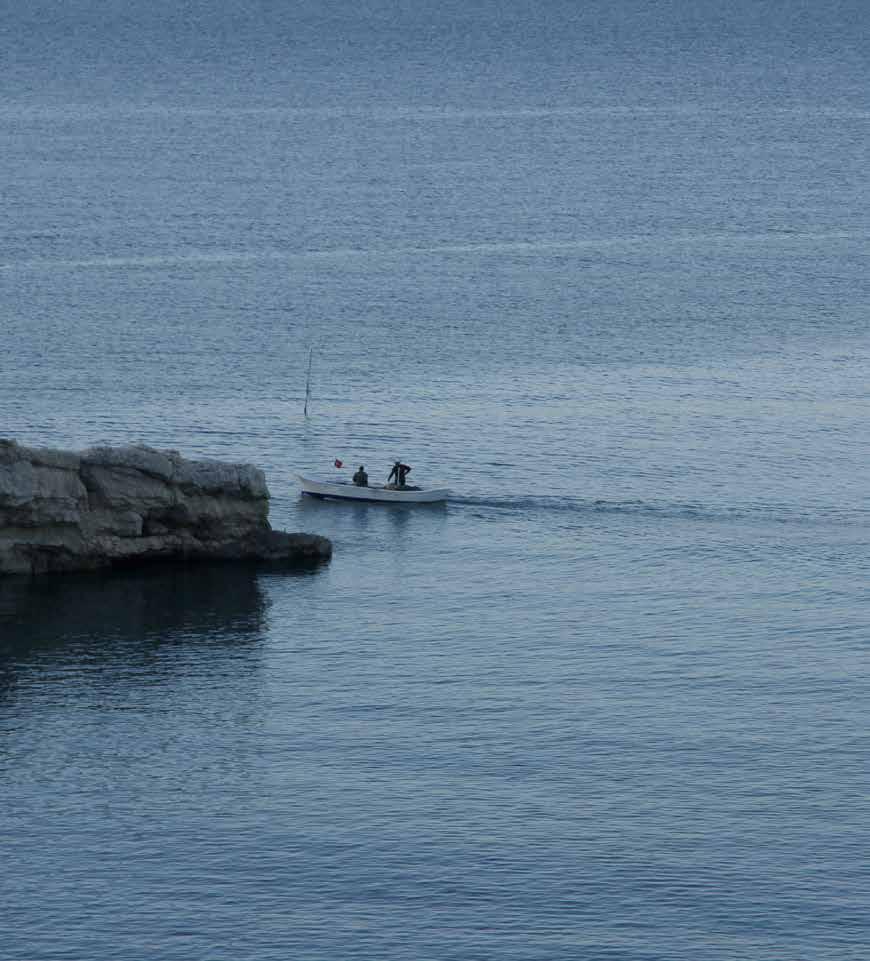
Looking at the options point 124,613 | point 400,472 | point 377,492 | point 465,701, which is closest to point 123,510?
point 124,613

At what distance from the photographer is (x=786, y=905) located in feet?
282

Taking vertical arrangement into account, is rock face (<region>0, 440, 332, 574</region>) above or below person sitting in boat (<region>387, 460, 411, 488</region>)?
below

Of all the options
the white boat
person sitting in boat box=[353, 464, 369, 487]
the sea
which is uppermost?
person sitting in boat box=[353, 464, 369, 487]

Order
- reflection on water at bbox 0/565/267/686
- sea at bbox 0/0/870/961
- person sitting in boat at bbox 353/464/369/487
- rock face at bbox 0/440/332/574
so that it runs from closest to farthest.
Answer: sea at bbox 0/0/870/961 → reflection on water at bbox 0/565/267/686 → rock face at bbox 0/440/332/574 → person sitting in boat at bbox 353/464/369/487

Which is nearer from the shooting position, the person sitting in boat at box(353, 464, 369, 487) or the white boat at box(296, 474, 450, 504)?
the white boat at box(296, 474, 450, 504)

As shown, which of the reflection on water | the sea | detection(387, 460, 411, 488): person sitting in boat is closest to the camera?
the sea

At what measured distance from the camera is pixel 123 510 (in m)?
123

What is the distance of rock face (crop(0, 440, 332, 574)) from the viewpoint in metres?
120

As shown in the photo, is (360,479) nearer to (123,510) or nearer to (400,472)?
(400,472)

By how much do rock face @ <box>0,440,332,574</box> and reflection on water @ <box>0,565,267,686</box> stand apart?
116cm

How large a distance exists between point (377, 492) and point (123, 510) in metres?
23.2

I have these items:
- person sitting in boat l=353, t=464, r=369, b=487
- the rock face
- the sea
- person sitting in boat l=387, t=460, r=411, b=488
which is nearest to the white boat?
person sitting in boat l=353, t=464, r=369, b=487

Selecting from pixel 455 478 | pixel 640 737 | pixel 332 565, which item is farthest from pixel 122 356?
pixel 640 737

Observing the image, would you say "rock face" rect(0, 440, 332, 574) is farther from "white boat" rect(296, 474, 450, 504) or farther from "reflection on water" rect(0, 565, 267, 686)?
"white boat" rect(296, 474, 450, 504)
